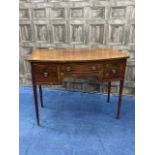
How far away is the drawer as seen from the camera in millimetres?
1642

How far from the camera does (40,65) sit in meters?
1.63

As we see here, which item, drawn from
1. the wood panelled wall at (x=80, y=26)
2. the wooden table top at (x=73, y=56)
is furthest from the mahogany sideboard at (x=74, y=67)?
the wood panelled wall at (x=80, y=26)

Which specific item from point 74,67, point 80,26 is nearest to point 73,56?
point 74,67

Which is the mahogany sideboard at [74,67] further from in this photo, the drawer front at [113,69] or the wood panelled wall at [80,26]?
the wood panelled wall at [80,26]

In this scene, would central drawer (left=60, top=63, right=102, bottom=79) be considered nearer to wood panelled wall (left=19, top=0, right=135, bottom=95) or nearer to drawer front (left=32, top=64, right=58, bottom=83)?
drawer front (left=32, top=64, right=58, bottom=83)

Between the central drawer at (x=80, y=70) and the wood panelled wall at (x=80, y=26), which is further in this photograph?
the wood panelled wall at (x=80, y=26)

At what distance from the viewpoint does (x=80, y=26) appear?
7.48 feet

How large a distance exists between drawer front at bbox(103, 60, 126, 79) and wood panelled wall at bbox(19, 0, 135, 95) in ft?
1.87

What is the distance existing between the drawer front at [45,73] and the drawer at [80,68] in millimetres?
76

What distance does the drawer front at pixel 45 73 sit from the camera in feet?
5.38

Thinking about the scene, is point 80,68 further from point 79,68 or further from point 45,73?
point 45,73

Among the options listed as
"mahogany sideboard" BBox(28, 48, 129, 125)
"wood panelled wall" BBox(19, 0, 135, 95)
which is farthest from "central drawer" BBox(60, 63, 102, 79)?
"wood panelled wall" BBox(19, 0, 135, 95)
